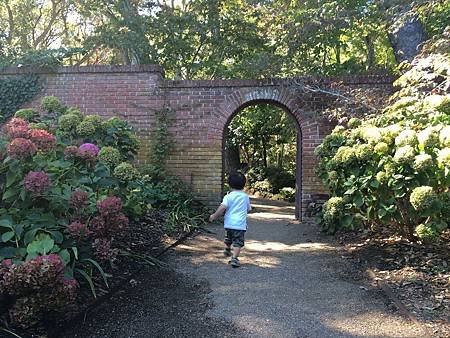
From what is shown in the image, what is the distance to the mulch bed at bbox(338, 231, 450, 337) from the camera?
140 inches

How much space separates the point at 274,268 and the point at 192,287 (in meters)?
1.23

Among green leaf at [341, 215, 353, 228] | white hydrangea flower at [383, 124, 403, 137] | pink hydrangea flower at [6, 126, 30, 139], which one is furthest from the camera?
green leaf at [341, 215, 353, 228]

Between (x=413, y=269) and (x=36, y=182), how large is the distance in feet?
12.5

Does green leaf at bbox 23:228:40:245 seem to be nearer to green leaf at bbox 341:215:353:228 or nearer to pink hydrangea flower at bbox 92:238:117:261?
pink hydrangea flower at bbox 92:238:117:261

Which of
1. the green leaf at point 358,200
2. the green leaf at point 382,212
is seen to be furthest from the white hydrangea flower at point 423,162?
the green leaf at point 358,200

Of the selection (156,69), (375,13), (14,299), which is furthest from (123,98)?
(14,299)

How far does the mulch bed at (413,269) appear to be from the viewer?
3557 millimetres

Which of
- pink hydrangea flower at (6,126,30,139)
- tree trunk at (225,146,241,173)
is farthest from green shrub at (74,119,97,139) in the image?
tree trunk at (225,146,241,173)

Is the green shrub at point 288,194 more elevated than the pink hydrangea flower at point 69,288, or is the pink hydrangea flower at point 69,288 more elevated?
the pink hydrangea flower at point 69,288

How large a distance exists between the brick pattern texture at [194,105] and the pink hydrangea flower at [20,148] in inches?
218

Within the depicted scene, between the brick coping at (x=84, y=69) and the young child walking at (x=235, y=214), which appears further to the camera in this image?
the brick coping at (x=84, y=69)

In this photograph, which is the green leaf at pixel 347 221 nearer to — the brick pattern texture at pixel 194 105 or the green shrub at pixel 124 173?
the green shrub at pixel 124 173

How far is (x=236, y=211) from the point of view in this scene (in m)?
5.39

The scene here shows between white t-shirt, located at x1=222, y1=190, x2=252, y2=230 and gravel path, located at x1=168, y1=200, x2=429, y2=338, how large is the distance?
0.47m
